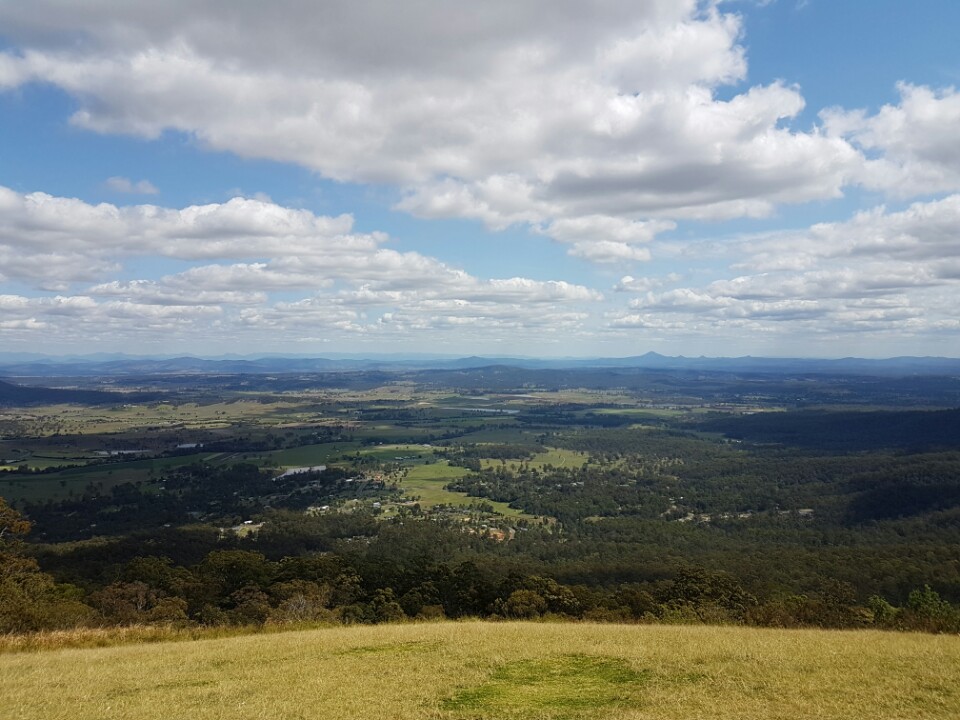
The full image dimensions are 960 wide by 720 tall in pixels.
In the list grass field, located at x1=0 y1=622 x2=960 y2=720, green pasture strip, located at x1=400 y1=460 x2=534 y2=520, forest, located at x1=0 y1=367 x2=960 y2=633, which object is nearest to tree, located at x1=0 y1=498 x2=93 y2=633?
forest, located at x1=0 y1=367 x2=960 y2=633

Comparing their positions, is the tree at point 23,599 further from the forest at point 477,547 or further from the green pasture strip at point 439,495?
the green pasture strip at point 439,495

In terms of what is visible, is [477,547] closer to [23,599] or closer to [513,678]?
[23,599]

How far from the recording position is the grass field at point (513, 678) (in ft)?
50.1

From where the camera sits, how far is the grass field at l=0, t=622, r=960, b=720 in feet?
50.1

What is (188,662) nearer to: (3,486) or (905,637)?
(905,637)

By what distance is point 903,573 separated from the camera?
84062 millimetres

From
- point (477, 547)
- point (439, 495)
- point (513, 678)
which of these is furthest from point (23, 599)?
point (439, 495)

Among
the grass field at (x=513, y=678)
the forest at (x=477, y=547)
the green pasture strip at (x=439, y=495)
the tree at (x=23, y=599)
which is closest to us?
the grass field at (x=513, y=678)

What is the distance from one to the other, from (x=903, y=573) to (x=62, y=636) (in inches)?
3895

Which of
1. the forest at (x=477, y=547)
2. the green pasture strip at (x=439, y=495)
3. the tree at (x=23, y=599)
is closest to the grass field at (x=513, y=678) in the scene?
the tree at (x=23, y=599)

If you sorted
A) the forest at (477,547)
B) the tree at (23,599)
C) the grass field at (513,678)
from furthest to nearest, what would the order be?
the forest at (477,547) → the tree at (23,599) → the grass field at (513,678)

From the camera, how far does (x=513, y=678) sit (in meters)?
18.6

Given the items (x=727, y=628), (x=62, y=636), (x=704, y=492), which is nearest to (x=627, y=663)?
(x=727, y=628)

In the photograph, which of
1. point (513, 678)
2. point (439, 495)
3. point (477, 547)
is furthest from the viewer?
point (439, 495)
